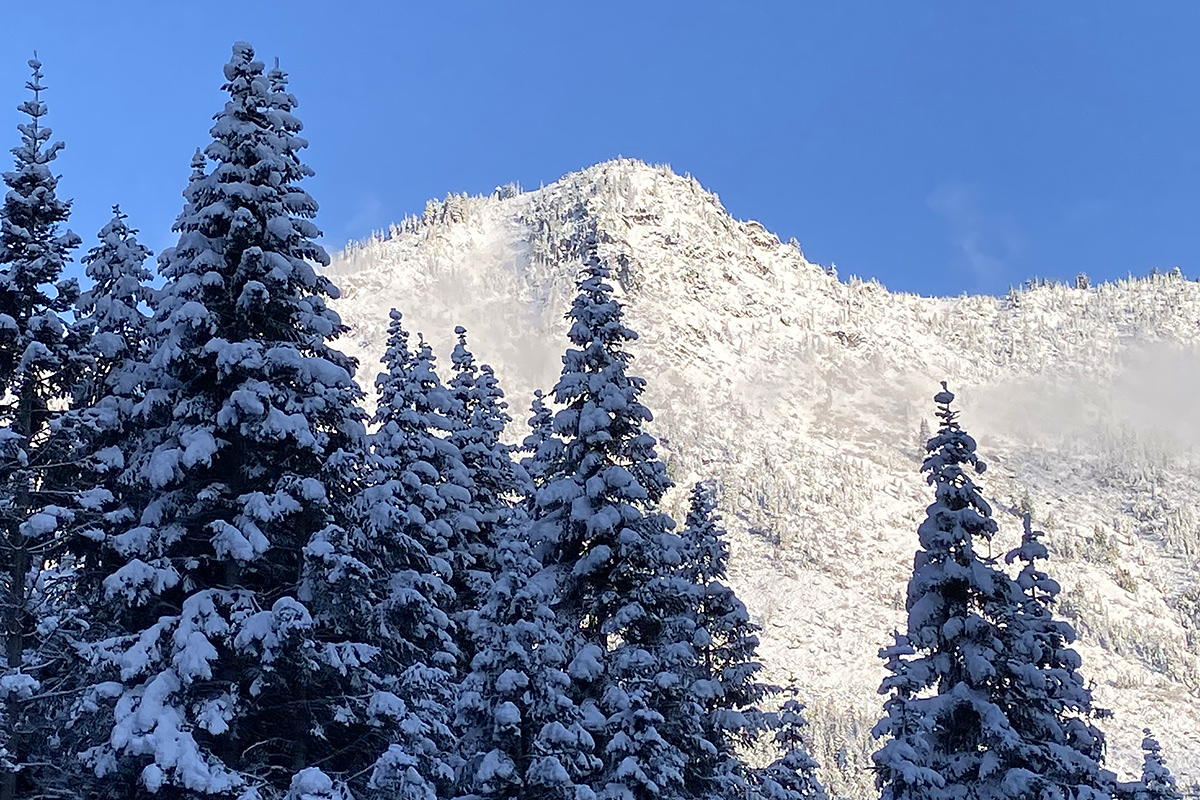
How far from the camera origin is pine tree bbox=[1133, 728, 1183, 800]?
1059 inches

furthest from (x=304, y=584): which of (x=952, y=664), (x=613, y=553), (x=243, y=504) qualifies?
(x=952, y=664)

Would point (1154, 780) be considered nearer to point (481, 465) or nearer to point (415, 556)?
point (481, 465)

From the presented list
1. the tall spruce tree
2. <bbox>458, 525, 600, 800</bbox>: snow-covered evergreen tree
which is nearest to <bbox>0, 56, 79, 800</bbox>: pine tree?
<bbox>458, 525, 600, 800</bbox>: snow-covered evergreen tree

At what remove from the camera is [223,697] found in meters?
14.8

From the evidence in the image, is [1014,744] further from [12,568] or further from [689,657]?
[12,568]

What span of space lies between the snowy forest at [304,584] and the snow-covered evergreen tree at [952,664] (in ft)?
0.22

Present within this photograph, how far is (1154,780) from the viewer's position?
92.7 ft

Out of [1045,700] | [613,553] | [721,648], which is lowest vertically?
[1045,700]

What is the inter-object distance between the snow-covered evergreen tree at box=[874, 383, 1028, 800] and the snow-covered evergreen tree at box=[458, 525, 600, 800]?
21.9ft

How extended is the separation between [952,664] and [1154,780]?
9.37 m

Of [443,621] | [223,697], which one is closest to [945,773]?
[443,621]

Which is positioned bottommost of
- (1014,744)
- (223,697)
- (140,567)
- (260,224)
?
(223,697)

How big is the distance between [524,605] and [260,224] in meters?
7.50

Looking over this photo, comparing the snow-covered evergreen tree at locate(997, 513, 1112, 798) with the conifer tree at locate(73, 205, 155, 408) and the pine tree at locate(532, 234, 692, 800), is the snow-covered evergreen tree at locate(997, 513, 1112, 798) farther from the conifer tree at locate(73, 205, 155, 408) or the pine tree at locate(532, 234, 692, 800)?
the conifer tree at locate(73, 205, 155, 408)
